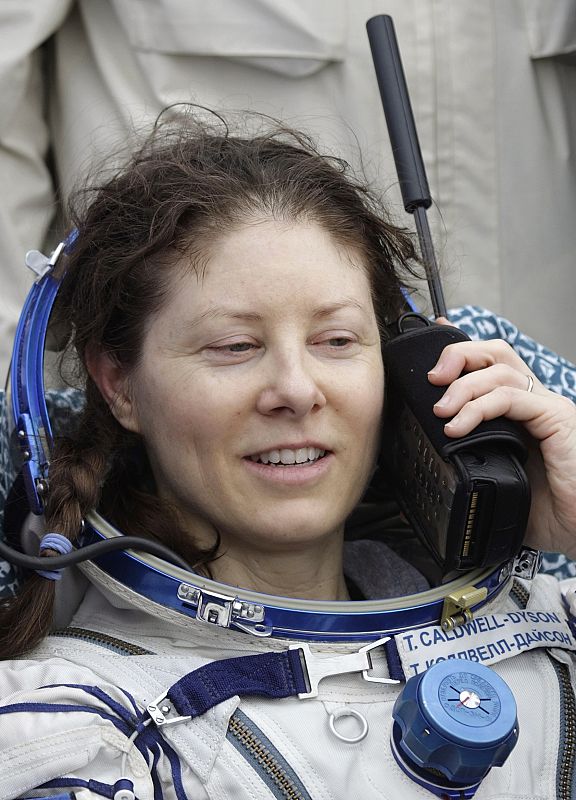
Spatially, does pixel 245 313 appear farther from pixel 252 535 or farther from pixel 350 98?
pixel 350 98

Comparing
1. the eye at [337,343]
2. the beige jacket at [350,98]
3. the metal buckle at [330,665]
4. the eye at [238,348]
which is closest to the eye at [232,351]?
the eye at [238,348]

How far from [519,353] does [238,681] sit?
970 mm

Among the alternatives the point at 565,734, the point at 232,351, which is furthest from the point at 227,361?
the point at 565,734

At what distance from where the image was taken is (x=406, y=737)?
133cm

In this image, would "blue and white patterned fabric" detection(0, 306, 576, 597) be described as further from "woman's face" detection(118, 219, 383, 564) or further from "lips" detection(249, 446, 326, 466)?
"lips" detection(249, 446, 326, 466)

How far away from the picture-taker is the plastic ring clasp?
4.57 ft

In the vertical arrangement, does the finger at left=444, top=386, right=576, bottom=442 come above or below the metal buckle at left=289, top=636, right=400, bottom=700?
above

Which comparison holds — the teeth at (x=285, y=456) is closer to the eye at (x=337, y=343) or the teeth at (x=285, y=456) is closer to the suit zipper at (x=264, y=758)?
the eye at (x=337, y=343)

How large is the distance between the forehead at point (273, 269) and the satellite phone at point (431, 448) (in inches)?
5.6

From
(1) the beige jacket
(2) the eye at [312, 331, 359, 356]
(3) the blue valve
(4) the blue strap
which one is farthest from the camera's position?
(1) the beige jacket

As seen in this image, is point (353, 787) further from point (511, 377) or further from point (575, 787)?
point (511, 377)

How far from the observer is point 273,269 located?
5.09 ft

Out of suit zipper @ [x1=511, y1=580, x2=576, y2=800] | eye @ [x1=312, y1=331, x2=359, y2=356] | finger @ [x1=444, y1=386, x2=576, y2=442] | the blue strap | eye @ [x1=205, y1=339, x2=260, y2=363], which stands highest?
eye @ [x1=205, y1=339, x2=260, y2=363]

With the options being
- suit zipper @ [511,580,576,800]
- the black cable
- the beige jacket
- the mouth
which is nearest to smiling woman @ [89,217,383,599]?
the mouth
